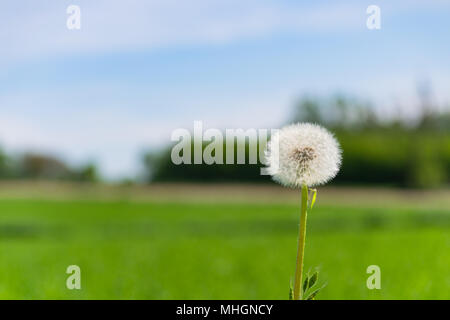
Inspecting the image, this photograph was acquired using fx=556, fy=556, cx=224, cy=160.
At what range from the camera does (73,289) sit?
6.15 m

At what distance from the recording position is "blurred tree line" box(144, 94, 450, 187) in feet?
92.1

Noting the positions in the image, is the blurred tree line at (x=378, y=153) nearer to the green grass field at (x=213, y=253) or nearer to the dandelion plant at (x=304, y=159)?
the green grass field at (x=213, y=253)

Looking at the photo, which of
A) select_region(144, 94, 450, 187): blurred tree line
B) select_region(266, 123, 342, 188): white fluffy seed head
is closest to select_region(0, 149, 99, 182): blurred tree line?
select_region(144, 94, 450, 187): blurred tree line

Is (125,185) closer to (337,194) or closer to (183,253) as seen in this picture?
(337,194)

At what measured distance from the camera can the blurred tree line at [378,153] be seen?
28.1 metres

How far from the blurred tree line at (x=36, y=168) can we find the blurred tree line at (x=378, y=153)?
8711 millimetres

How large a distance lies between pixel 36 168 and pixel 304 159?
1329 inches

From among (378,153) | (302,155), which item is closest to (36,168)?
(378,153)

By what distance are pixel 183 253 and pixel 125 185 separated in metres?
19.0

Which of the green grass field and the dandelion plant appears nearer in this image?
the dandelion plant

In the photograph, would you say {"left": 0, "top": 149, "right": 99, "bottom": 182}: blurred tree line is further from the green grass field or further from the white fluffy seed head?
the white fluffy seed head

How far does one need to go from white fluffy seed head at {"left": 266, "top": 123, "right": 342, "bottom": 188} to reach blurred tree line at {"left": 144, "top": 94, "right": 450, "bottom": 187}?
82.7 feet

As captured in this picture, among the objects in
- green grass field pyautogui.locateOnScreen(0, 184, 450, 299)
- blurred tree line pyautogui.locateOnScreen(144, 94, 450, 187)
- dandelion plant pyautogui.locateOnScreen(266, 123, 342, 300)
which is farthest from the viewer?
blurred tree line pyautogui.locateOnScreen(144, 94, 450, 187)

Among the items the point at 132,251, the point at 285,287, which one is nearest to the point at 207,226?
the point at 132,251
